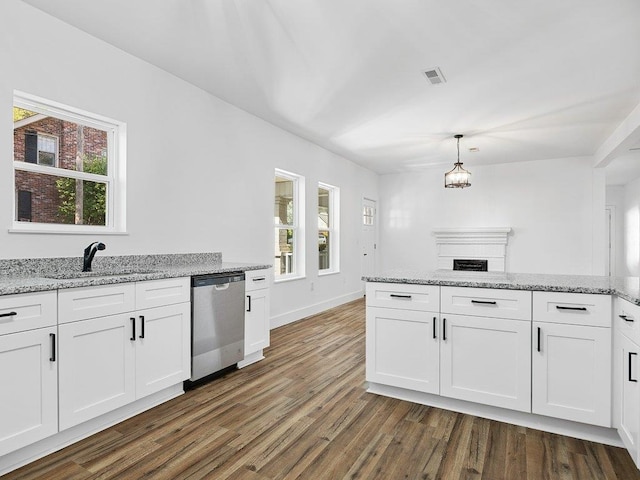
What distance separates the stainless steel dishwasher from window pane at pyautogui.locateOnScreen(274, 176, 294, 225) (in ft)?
7.09

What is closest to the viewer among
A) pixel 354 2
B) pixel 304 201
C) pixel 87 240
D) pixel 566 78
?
pixel 354 2

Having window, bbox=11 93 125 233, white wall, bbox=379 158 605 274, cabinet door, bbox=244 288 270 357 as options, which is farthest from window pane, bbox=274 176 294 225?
white wall, bbox=379 158 605 274

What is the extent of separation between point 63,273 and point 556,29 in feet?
12.8

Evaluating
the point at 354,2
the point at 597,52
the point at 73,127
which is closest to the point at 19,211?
the point at 73,127

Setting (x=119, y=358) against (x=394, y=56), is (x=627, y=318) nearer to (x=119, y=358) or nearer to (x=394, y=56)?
(x=394, y=56)

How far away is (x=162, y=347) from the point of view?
2.66 meters

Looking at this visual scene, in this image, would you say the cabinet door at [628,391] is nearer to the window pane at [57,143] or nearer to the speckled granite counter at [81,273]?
the speckled granite counter at [81,273]

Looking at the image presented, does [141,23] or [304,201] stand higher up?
[141,23]

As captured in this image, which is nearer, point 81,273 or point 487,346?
point 487,346

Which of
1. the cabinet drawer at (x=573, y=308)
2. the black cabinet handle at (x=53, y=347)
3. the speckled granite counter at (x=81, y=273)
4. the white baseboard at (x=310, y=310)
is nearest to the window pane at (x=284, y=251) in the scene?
the white baseboard at (x=310, y=310)

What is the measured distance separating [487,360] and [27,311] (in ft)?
8.73

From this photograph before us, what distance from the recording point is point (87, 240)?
113 inches

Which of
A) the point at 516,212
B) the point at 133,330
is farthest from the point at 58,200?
the point at 516,212

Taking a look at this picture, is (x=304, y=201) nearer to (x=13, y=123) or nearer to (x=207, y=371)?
(x=207, y=371)
